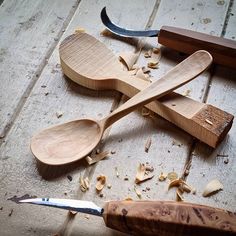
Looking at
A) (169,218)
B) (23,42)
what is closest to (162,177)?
(169,218)

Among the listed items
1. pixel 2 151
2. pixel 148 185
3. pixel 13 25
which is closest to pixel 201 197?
pixel 148 185

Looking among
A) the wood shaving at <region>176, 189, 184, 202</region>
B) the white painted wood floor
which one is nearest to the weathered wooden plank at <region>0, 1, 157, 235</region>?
the white painted wood floor

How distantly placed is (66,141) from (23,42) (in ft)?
0.90

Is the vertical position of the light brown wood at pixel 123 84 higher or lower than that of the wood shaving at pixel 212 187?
higher

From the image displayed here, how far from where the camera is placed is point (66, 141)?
21.9 inches

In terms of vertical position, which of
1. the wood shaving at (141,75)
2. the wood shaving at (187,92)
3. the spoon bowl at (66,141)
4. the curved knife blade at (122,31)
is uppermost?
the curved knife blade at (122,31)

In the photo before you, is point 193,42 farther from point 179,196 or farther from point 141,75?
point 179,196

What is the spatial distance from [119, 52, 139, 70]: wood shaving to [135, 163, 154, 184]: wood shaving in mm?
207

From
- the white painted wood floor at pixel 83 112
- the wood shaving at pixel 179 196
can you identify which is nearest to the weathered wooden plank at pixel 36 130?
the white painted wood floor at pixel 83 112

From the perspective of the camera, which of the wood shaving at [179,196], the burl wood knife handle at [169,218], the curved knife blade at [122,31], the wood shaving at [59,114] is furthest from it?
the curved knife blade at [122,31]

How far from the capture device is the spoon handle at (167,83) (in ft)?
1.87

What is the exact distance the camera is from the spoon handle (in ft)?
1.87

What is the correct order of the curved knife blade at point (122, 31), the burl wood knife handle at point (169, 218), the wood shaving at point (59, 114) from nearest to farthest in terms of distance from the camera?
the burl wood knife handle at point (169, 218)
the wood shaving at point (59, 114)
the curved knife blade at point (122, 31)

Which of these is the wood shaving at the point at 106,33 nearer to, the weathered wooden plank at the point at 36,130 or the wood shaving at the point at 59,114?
the weathered wooden plank at the point at 36,130
